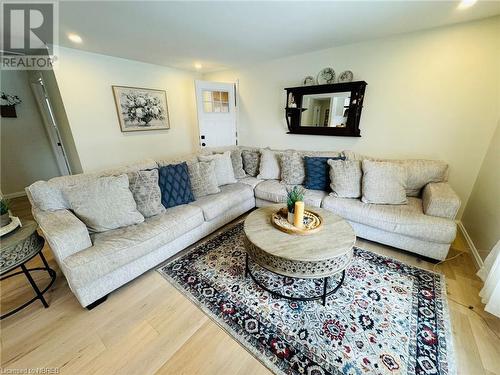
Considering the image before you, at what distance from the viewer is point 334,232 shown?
1539 mm

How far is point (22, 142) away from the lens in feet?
11.8

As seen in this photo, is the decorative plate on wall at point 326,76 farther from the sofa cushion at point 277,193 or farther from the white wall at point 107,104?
the white wall at point 107,104

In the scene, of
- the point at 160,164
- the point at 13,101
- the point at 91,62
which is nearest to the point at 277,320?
the point at 160,164

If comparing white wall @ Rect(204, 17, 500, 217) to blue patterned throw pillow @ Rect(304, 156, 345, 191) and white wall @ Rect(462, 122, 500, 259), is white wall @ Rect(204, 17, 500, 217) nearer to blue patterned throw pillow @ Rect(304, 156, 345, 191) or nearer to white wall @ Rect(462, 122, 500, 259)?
white wall @ Rect(462, 122, 500, 259)

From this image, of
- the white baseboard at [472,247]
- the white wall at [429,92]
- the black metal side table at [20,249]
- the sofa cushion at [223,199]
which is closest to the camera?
the black metal side table at [20,249]

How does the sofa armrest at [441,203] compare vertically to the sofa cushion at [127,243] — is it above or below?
above

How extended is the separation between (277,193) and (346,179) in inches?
32.9

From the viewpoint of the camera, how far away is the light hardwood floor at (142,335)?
1.14 meters

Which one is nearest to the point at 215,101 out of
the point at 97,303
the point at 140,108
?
the point at 140,108

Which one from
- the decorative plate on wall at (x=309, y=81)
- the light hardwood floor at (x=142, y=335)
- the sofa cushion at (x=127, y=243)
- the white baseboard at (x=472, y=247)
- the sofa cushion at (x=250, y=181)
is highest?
the decorative plate on wall at (x=309, y=81)

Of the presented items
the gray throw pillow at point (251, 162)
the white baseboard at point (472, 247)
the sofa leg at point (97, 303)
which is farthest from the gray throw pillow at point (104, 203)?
the white baseboard at point (472, 247)

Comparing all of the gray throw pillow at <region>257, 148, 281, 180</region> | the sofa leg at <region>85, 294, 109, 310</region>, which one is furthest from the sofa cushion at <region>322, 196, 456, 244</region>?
Result: the sofa leg at <region>85, 294, 109, 310</region>

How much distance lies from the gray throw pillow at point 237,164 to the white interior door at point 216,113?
91 cm

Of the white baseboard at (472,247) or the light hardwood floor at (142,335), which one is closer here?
the light hardwood floor at (142,335)
